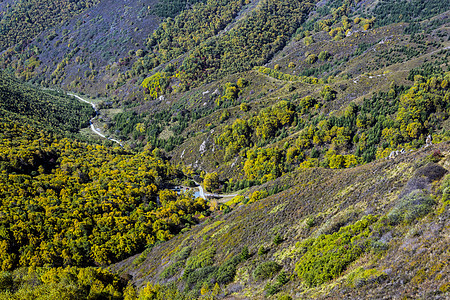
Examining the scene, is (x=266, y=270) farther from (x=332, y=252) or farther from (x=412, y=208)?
(x=412, y=208)

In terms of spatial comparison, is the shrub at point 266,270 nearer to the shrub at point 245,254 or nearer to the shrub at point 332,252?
the shrub at point 332,252

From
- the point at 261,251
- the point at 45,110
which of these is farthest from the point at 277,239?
the point at 45,110

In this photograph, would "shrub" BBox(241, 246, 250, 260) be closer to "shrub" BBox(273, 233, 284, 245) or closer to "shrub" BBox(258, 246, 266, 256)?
"shrub" BBox(258, 246, 266, 256)

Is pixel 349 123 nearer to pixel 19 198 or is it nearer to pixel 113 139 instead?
pixel 19 198

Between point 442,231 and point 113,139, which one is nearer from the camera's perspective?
point 442,231

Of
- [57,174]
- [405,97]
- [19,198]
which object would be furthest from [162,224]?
[405,97]

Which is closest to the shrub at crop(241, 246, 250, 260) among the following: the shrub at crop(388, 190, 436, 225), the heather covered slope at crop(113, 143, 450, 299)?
the heather covered slope at crop(113, 143, 450, 299)
